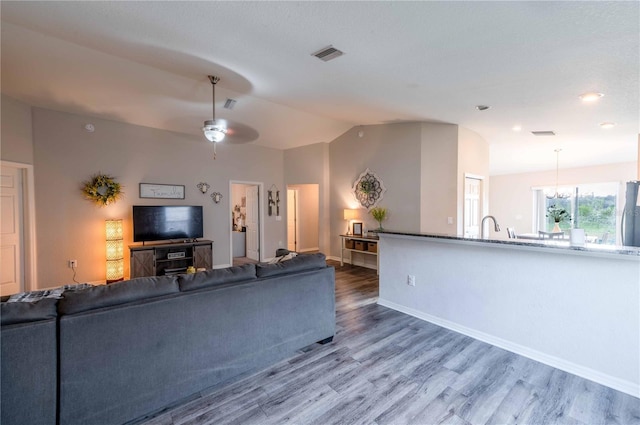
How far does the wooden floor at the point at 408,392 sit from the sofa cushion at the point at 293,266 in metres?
→ 0.80

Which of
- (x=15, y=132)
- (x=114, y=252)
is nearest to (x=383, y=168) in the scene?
(x=114, y=252)

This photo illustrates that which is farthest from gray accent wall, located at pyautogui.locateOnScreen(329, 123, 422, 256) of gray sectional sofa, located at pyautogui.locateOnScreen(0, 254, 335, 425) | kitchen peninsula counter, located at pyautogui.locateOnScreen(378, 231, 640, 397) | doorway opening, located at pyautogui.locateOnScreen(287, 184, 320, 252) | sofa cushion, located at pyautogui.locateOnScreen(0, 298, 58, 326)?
sofa cushion, located at pyautogui.locateOnScreen(0, 298, 58, 326)

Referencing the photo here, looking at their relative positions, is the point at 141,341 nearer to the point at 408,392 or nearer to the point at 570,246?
the point at 408,392

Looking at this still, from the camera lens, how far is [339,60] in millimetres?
2826

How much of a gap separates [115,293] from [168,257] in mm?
3749

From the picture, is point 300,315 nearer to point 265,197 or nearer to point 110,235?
point 110,235

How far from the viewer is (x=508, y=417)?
6.04ft

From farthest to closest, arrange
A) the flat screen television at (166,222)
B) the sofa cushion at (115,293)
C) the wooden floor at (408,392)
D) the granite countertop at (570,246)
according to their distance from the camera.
Answer: the flat screen television at (166,222)
the granite countertop at (570,246)
the wooden floor at (408,392)
the sofa cushion at (115,293)

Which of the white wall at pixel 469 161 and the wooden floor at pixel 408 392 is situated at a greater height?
the white wall at pixel 469 161

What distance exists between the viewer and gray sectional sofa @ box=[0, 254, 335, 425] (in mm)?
1508

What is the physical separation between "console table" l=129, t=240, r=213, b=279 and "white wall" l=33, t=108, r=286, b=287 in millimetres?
518

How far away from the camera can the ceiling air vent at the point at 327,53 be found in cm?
261

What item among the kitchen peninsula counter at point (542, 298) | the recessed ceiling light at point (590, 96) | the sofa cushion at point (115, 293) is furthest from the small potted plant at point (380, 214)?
the sofa cushion at point (115, 293)

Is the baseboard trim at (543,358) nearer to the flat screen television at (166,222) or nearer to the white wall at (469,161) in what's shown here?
the white wall at (469,161)
